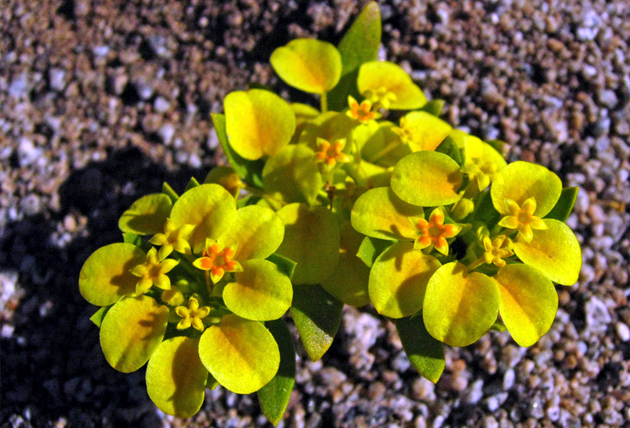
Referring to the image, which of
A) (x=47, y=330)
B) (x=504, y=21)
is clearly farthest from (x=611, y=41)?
(x=47, y=330)

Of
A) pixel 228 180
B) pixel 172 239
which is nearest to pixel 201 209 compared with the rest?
pixel 172 239

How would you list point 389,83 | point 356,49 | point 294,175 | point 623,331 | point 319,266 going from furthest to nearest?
point 623,331 < point 356,49 < point 389,83 < point 294,175 < point 319,266

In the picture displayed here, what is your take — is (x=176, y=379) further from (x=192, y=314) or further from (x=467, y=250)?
(x=467, y=250)

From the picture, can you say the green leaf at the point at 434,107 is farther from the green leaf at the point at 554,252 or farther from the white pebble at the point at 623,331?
the white pebble at the point at 623,331

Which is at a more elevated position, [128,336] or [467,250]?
[467,250]

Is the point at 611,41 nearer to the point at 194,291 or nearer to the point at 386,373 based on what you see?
the point at 386,373

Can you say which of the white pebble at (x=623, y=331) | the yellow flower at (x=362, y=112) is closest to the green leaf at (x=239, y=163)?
the yellow flower at (x=362, y=112)
